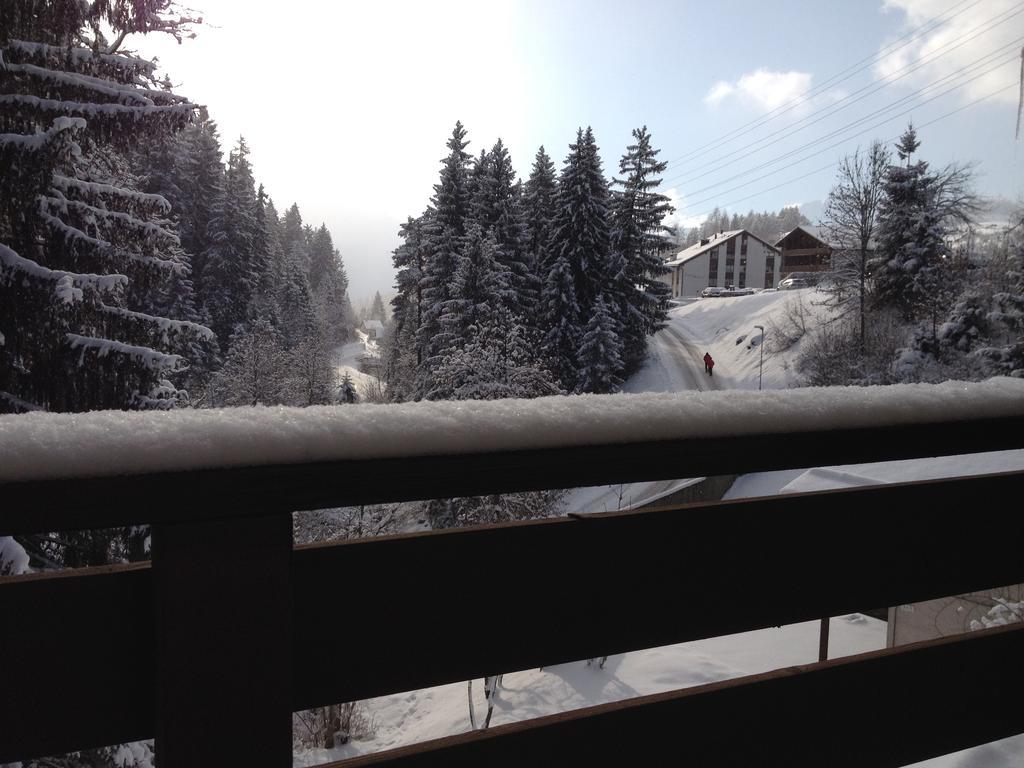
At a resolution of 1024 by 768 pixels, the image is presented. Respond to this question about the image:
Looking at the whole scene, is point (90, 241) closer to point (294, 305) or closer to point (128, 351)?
point (128, 351)

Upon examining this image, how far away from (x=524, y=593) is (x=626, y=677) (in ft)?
33.7

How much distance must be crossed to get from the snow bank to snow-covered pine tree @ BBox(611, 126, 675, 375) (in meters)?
32.4

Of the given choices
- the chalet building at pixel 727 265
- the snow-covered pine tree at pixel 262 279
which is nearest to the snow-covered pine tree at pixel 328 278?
the snow-covered pine tree at pixel 262 279

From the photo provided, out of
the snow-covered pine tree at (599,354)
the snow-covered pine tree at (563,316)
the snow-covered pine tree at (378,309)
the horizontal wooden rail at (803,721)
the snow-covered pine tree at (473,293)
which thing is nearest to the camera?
the horizontal wooden rail at (803,721)

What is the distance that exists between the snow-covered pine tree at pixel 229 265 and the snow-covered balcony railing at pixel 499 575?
99.7ft

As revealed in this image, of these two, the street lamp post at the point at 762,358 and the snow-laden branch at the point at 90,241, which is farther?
the street lamp post at the point at 762,358

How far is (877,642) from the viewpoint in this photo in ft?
31.2

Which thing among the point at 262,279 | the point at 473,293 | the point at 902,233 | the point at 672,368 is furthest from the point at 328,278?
the point at 902,233

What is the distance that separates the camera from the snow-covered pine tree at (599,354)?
2995cm

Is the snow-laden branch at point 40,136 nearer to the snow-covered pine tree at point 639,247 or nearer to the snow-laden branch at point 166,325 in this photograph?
the snow-laden branch at point 166,325

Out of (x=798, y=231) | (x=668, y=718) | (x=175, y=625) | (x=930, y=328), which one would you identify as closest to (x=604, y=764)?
(x=668, y=718)

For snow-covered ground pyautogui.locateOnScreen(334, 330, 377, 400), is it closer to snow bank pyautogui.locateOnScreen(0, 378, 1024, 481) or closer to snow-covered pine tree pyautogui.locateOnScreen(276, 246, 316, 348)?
snow-covered pine tree pyautogui.locateOnScreen(276, 246, 316, 348)

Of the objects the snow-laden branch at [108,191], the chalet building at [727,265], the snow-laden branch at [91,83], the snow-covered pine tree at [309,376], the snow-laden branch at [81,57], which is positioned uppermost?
the chalet building at [727,265]

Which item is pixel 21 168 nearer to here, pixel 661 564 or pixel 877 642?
pixel 661 564
